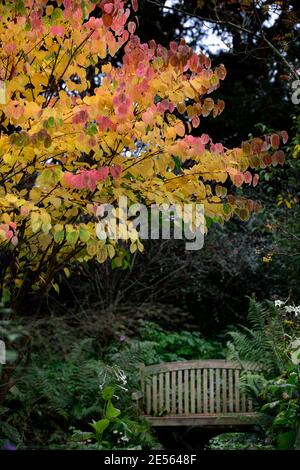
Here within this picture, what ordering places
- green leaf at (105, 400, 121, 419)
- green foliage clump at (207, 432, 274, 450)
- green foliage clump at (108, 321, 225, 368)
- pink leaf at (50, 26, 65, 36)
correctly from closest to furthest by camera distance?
pink leaf at (50, 26, 65, 36)
green leaf at (105, 400, 121, 419)
green foliage clump at (207, 432, 274, 450)
green foliage clump at (108, 321, 225, 368)

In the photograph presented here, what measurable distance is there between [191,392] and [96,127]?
3567 mm

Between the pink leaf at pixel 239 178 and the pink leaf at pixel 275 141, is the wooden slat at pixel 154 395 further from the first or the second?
the pink leaf at pixel 275 141

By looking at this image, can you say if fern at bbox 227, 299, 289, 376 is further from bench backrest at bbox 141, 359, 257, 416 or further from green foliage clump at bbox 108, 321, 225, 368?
green foliage clump at bbox 108, 321, 225, 368

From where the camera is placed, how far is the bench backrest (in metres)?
5.80

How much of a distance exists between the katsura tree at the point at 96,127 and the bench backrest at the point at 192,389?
2551 mm

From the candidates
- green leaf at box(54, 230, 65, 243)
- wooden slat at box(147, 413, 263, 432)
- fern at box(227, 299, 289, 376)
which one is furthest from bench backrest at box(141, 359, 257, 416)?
green leaf at box(54, 230, 65, 243)

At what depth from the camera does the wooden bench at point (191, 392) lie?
5.79m

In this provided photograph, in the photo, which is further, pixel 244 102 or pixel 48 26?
pixel 244 102

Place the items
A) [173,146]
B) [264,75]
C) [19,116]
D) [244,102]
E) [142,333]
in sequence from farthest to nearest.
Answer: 1. [264,75]
2. [244,102]
3. [142,333]
4. [173,146]
5. [19,116]

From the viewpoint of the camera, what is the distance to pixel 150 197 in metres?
3.32

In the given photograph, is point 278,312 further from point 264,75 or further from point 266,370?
point 264,75

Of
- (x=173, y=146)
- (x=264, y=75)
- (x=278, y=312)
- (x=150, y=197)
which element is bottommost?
(x=278, y=312)

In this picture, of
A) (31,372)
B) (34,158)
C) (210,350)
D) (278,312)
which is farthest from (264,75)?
(34,158)
